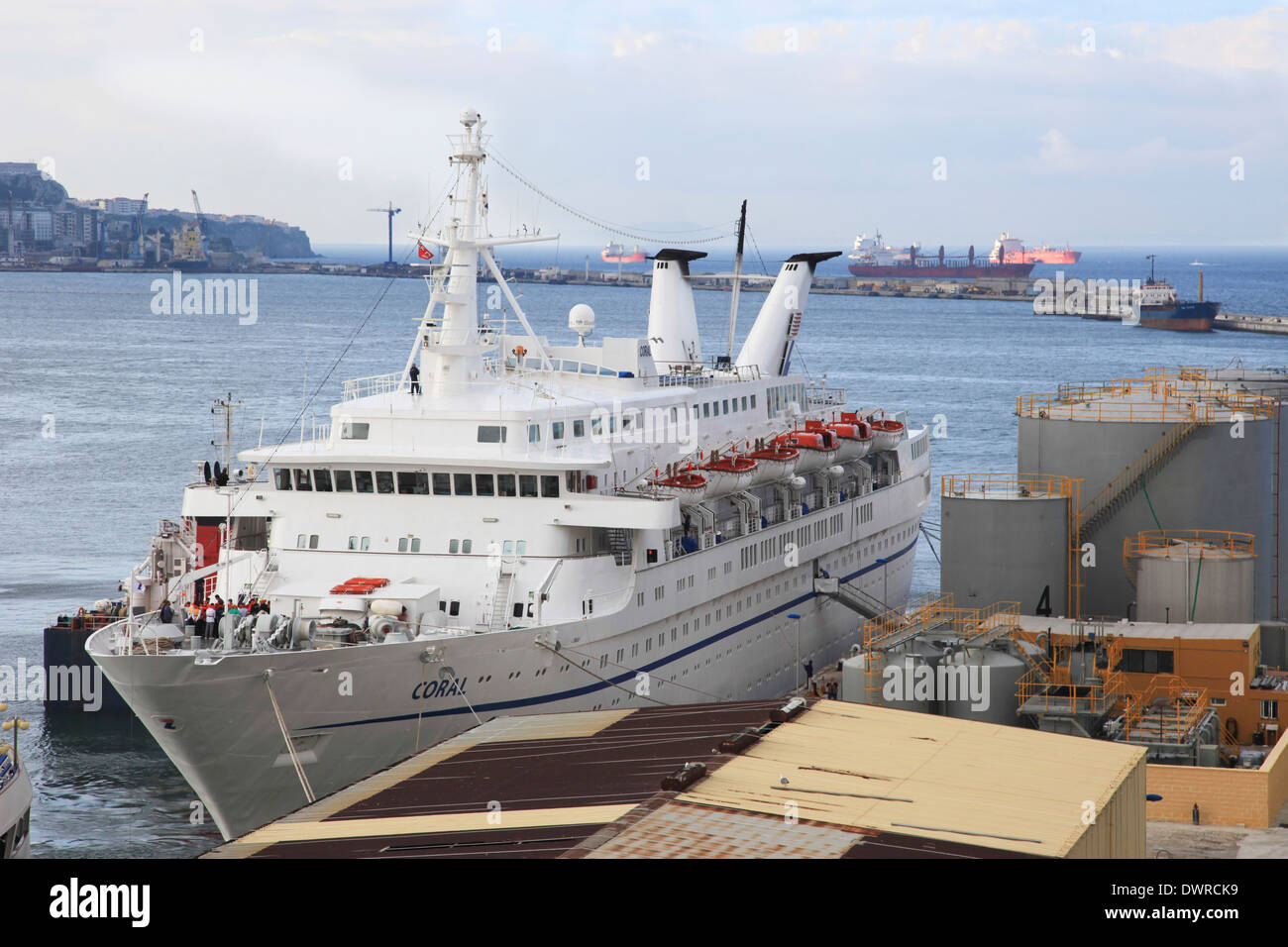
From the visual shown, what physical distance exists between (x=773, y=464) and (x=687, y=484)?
→ 15.4ft

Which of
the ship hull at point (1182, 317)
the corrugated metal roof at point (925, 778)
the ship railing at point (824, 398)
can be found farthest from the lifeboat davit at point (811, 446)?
the ship hull at point (1182, 317)

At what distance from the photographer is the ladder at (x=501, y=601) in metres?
29.7

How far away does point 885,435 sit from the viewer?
46.0m

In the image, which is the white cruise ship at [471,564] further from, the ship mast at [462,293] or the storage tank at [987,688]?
the storage tank at [987,688]

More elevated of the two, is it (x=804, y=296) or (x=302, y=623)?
(x=804, y=296)

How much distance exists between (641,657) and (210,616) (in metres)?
8.80

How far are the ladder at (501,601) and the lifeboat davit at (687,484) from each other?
435 centimetres

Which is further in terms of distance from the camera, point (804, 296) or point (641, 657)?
point (804, 296)

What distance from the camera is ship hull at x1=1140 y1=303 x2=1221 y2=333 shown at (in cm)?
17189

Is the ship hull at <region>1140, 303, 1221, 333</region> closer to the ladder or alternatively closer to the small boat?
the small boat

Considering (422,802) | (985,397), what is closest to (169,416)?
(985,397)

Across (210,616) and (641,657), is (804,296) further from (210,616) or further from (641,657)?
(210,616)
